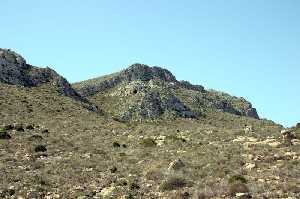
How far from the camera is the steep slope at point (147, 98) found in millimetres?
105188

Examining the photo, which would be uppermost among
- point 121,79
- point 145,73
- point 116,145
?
point 145,73

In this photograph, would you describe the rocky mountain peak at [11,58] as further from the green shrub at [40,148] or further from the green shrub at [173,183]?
the green shrub at [173,183]

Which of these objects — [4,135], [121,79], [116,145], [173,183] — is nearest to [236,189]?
[173,183]

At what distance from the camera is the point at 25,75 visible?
335ft

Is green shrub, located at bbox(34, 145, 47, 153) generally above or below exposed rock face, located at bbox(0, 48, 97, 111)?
below

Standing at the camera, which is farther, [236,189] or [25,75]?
[25,75]

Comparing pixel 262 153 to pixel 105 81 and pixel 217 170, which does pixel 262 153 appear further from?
pixel 105 81

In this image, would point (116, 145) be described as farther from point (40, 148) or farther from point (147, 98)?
point (147, 98)

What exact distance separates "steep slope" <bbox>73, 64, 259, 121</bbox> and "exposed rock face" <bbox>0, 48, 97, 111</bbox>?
32.5 feet

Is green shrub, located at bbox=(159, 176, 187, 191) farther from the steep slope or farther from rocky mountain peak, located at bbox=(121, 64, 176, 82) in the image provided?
rocky mountain peak, located at bbox=(121, 64, 176, 82)

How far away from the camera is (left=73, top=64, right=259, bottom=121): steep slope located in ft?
345

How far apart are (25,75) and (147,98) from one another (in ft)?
94.8

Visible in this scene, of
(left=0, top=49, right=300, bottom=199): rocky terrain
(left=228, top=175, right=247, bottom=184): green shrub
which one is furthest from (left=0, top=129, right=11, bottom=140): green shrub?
(left=228, top=175, right=247, bottom=184): green shrub

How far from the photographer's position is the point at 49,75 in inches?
4227
